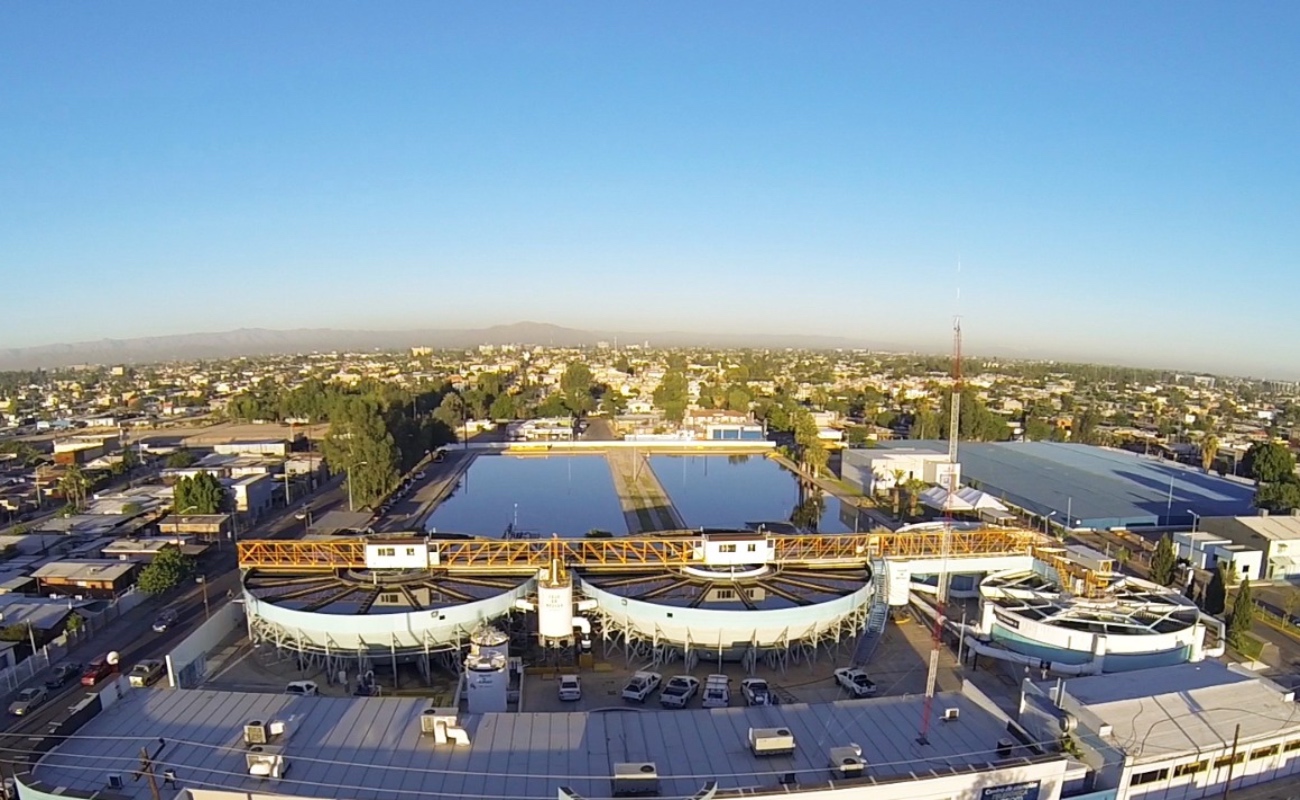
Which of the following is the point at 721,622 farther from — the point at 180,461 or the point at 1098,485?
the point at 180,461

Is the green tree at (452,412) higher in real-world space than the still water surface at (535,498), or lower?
higher

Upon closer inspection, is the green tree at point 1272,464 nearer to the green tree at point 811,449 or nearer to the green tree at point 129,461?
the green tree at point 811,449

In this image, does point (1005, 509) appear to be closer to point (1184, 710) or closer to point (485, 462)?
point (1184, 710)

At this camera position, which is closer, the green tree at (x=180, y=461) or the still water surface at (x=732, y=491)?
the still water surface at (x=732, y=491)

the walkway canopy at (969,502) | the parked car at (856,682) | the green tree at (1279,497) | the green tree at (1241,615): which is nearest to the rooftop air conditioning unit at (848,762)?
the parked car at (856,682)

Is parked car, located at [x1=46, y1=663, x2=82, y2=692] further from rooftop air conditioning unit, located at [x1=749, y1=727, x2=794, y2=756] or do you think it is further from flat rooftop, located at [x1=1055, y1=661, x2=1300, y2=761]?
flat rooftop, located at [x1=1055, y1=661, x2=1300, y2=761]

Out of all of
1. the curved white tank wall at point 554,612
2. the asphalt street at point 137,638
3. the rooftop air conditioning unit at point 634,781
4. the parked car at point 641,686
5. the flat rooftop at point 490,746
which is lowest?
the asphalt street at point 137,638

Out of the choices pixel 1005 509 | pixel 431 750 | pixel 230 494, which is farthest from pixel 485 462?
pixel 431 750

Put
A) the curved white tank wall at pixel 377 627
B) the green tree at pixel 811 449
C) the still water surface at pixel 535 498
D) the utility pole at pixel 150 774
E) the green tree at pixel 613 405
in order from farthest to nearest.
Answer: the green tree at pixel 613 405
the green tree at pixel 811 449
the still water surface at pixel 535 498
the curved white tank wall at pixel 377 627
the utility pole at pixel 150 774
